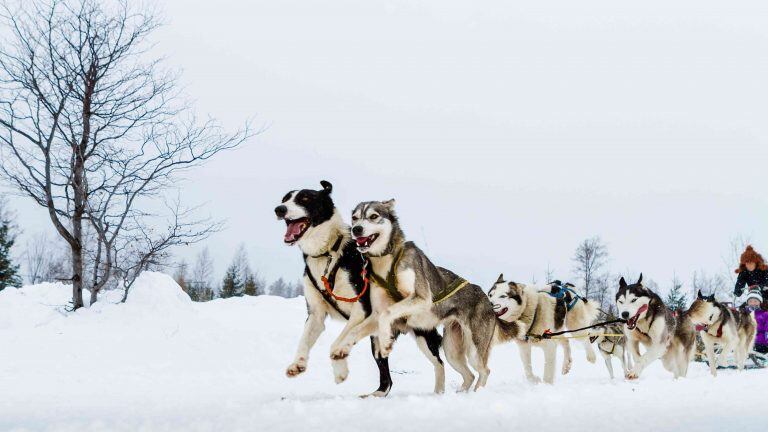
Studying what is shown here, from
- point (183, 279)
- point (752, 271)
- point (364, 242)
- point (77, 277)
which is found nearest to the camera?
point (364, 242)

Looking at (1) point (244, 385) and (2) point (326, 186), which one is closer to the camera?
(2) point (326, 186)

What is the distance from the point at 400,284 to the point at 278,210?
46.7 inches

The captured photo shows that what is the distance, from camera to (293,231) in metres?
4.74

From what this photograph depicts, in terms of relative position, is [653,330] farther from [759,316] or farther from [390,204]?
[390,204]

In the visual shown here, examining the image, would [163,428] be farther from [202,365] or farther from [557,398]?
[202,365]

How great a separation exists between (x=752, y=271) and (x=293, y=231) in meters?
10.5

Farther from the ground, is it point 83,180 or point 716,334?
point 83,180

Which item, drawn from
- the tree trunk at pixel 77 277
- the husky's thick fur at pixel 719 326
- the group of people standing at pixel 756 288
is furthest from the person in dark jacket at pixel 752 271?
the tree trunk at pixel 77 277

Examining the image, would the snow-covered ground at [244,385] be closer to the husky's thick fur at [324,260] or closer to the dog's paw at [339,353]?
the dog's paw at [339,353]

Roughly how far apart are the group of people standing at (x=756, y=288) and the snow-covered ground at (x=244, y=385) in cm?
244

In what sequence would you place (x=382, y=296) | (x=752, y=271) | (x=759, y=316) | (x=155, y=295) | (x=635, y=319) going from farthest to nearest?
(x=155, y=295) → (x=752, y=271) → (x=759, y=316) → (x=635, y=319) → (x=382, y=296)

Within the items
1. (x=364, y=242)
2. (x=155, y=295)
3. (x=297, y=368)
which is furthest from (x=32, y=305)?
(x=364, y=242)

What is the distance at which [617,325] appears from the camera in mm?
9117

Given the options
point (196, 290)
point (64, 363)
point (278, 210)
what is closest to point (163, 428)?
point (278, 210)
